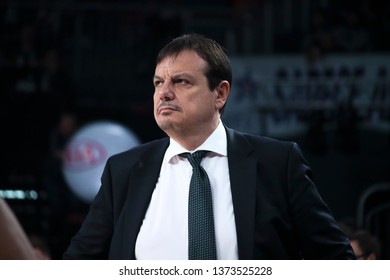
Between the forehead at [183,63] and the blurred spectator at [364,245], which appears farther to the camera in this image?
the blurred spectator at [364,245]

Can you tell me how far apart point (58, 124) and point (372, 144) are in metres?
2.18

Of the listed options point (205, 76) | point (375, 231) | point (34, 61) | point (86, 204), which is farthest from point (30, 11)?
point (205, 76)

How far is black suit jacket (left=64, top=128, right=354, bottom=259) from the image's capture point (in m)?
1.85

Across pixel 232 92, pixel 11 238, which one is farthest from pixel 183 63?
pixel 232 92

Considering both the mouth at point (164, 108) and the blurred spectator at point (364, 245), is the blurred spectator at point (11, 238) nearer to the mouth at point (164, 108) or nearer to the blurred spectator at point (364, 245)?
the mouth at point (164, 108)

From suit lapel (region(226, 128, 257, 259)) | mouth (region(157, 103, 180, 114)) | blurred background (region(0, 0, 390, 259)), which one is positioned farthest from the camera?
blurred background (region(0, 0, 390, 259))

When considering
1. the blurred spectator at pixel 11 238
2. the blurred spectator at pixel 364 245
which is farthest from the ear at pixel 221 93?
the blurred spectator at pixel 364 245

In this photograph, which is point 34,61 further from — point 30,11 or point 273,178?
point 273,178

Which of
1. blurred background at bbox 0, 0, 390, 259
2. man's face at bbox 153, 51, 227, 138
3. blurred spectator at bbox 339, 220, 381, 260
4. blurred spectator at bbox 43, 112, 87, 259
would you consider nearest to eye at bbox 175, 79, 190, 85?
man's face at bbox 153, 51, 227, 138

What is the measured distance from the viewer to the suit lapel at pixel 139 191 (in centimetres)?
189

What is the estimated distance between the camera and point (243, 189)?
189cm

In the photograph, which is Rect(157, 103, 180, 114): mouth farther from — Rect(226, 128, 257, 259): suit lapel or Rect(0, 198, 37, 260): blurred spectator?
Rect(0, 198, 37, 260): blurred spectator

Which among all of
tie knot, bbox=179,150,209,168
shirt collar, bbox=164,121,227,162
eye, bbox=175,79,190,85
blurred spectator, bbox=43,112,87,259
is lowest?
blurred spectator, bbox=43,112,87,259

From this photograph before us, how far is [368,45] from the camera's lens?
6.52 metres
